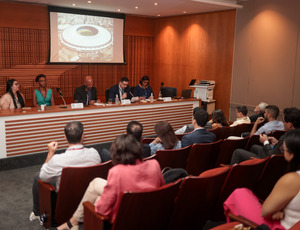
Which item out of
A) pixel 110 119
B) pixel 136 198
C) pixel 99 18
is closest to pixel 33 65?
pixel 99 18

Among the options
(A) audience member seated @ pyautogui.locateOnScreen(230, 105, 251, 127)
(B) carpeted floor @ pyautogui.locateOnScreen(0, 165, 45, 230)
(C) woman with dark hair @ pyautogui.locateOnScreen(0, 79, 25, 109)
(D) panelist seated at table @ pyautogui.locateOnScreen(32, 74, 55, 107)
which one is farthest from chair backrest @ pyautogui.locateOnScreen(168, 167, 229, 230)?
(D) panelist seated at table @ pyautogui.locateOnScreen(32, 74, 55, 107)

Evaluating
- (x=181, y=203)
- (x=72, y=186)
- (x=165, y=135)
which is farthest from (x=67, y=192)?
(x=165, y=135)

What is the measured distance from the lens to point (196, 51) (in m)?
9.51

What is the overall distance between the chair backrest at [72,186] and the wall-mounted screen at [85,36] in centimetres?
714

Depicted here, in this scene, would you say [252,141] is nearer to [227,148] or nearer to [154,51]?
[227,148]

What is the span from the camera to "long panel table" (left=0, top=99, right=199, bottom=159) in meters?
4.80

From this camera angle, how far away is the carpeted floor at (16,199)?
3.09m

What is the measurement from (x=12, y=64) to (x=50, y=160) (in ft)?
22.2

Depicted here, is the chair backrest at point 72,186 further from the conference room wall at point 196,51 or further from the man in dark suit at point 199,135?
the conference room wall at point 196,51

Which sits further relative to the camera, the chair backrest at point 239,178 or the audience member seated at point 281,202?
the chair backrest at point 239,178

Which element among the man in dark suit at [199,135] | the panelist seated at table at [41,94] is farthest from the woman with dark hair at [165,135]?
the panelist seated at table at [41,94]

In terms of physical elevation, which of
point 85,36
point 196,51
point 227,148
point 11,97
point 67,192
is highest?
point 85,36

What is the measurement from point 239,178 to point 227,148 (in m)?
1.30

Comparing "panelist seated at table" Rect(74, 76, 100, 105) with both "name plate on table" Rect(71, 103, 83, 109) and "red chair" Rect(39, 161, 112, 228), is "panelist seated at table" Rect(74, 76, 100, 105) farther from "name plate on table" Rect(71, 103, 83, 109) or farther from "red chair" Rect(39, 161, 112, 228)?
"red chair" Rect(39, 161, 112, 228)
